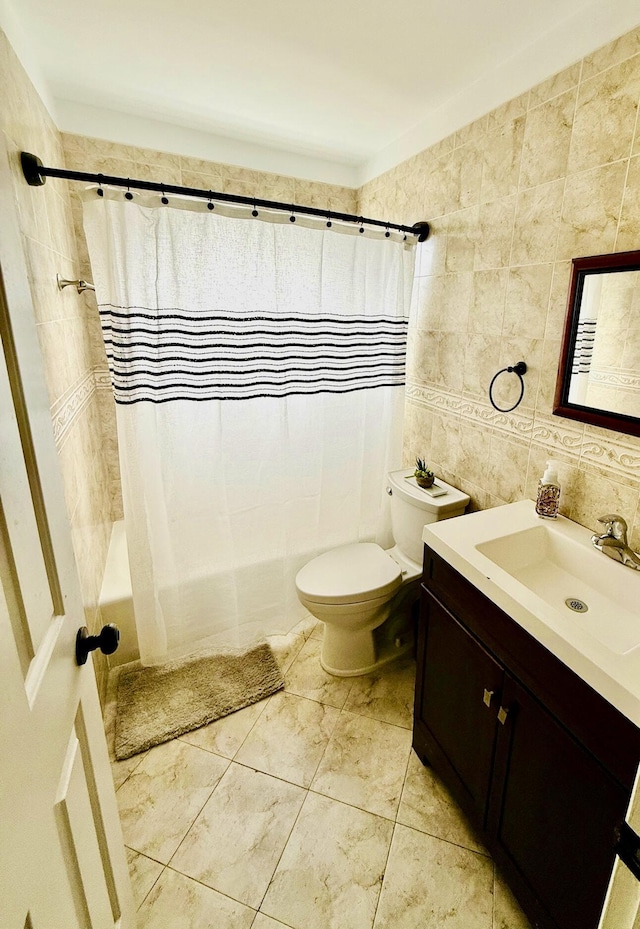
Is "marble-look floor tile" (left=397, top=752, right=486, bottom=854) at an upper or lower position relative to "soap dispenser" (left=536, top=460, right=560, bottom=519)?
lower

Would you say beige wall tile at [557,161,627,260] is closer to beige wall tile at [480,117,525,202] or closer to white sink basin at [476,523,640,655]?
beige wall tile at [480,117,525,202]

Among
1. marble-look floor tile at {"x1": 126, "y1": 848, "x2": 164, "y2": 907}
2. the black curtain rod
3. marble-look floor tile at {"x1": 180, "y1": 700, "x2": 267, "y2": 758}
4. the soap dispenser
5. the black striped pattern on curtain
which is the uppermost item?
the black curtain rod

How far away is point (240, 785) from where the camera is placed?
150cm

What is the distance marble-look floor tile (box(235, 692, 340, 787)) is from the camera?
1.56 m

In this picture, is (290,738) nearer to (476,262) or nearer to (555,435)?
(555,435)

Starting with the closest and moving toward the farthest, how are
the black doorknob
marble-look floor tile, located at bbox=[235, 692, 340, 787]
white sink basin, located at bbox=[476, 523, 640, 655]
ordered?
the black doorknob, white sink basin, located at bbox=[476, 523, 640, 655], marble-look floor tile, located at bbox=[235, 692, 340, 787]

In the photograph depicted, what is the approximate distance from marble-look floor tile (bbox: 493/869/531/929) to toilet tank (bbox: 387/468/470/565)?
1047 millimetres

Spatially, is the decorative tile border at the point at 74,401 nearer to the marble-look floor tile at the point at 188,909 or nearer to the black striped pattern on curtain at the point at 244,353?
the black striped pattern on curtain at the point at 244,353

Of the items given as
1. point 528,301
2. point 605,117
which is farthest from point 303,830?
point 605,117

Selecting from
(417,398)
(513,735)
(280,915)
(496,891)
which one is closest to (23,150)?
(417,398)

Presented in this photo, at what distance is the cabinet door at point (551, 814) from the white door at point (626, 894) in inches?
11.8

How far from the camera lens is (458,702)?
50.9 inches

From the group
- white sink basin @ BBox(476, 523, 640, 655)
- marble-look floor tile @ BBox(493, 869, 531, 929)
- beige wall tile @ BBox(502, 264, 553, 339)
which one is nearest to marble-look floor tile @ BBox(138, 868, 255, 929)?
marble-look floor tile @ BBox(493, 869, 531, 929)

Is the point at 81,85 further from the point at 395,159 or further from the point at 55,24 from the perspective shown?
the point at 395,159
